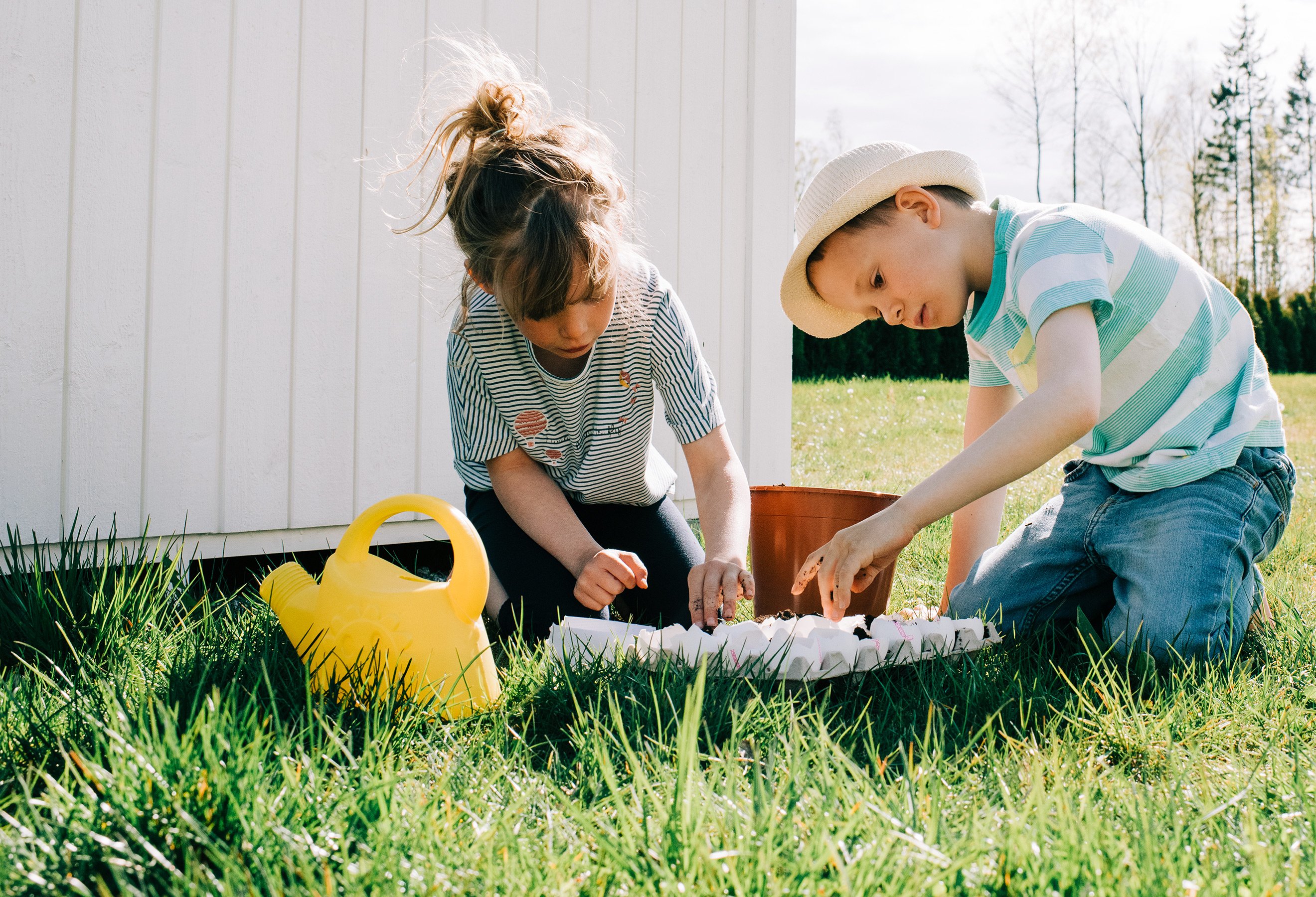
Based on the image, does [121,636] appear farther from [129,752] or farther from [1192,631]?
[1192,631]

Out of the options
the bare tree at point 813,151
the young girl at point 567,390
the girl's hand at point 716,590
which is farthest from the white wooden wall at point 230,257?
the bare tree at point 813,151

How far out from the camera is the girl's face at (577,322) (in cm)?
165

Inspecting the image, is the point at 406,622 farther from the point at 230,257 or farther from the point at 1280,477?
the point at 1280,477

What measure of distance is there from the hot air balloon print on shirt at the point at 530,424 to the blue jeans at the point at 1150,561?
101cm

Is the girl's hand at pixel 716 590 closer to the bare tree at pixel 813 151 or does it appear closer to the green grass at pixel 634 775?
the green grass at pixel 634 775

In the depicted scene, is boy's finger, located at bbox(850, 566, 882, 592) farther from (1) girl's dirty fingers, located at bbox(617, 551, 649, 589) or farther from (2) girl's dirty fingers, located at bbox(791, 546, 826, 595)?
(1) girl's dirty fingers, located at bbox(617, 551, 649, 589)

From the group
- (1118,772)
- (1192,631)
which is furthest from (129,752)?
(1192,631)

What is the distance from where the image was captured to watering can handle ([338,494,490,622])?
56.9 inches

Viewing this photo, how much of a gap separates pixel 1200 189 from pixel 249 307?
89.4ft

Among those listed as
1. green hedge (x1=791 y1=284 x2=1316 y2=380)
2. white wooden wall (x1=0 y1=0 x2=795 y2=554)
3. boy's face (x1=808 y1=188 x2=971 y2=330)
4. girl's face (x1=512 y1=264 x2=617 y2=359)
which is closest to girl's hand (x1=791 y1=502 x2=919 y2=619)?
boy's face (x1=808 y1=188 x2=971 y2=330)

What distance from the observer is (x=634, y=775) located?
3.68 feet

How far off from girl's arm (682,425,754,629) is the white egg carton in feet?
0.29

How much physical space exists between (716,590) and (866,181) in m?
0.78

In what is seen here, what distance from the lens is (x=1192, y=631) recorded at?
175 centimetres
